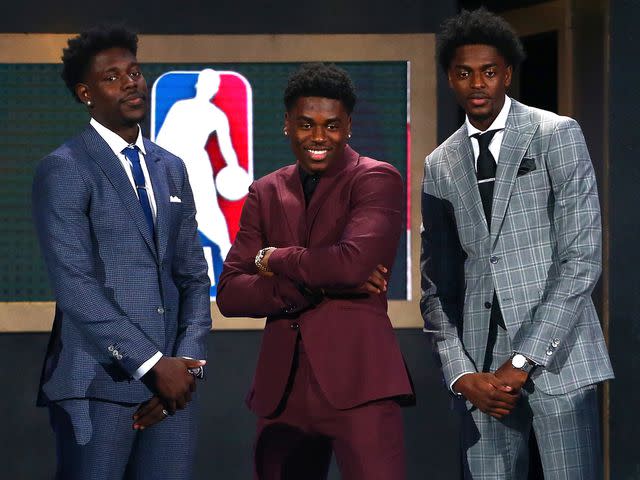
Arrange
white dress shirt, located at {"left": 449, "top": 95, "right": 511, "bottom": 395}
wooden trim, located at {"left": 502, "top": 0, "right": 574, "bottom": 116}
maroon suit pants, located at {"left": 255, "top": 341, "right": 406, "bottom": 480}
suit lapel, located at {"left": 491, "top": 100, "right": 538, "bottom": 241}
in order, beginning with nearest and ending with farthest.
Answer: maroon suit pants, located at {"left": 255, "top": 341, "right": 406, "bottom": 480}
suit lapel, located at {"left": 491, "top": 100, "right": 538, "bottom": 241}
white dress shirt, located at {"left": 449, "top": 95, "right": 511, "bottom": 395}
wooden trim, located at {"left": 502, "top": 0, "right": 574, "bottom": 116}

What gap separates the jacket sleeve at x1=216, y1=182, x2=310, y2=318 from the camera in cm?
315

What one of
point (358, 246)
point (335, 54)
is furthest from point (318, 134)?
point (335, 54)

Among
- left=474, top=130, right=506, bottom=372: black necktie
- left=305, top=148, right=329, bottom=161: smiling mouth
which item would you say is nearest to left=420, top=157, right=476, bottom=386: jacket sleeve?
→ left=474, top=130, right=506, bottom=372: black necktie

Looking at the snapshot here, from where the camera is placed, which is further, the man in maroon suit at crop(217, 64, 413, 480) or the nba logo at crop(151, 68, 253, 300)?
the nba logo at crop(151, 68, 253, 300)

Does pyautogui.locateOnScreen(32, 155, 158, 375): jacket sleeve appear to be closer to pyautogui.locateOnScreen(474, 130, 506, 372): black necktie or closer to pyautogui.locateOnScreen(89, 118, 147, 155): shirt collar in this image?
pyautogui.locateOnScreen(89, 118, 147, 155): shirt collar

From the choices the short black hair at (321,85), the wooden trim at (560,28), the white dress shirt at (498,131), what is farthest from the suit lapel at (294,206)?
the wooden trim at (560,28)

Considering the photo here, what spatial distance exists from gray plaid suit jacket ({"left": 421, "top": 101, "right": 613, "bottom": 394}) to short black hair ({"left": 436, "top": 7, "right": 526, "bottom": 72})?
0.19m

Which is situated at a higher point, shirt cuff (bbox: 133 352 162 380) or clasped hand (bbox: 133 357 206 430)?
shirt cuff (bbox: 133 352 162 380)

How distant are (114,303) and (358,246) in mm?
738

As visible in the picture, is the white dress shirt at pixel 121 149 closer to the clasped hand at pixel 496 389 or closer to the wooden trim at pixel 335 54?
the clasped hand at pixel 496 389

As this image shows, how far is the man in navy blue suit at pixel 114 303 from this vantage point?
10.2ft

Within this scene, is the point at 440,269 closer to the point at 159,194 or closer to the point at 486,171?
the point at 486,171

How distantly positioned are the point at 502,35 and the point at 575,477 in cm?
139

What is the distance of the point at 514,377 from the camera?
10.4 ft
